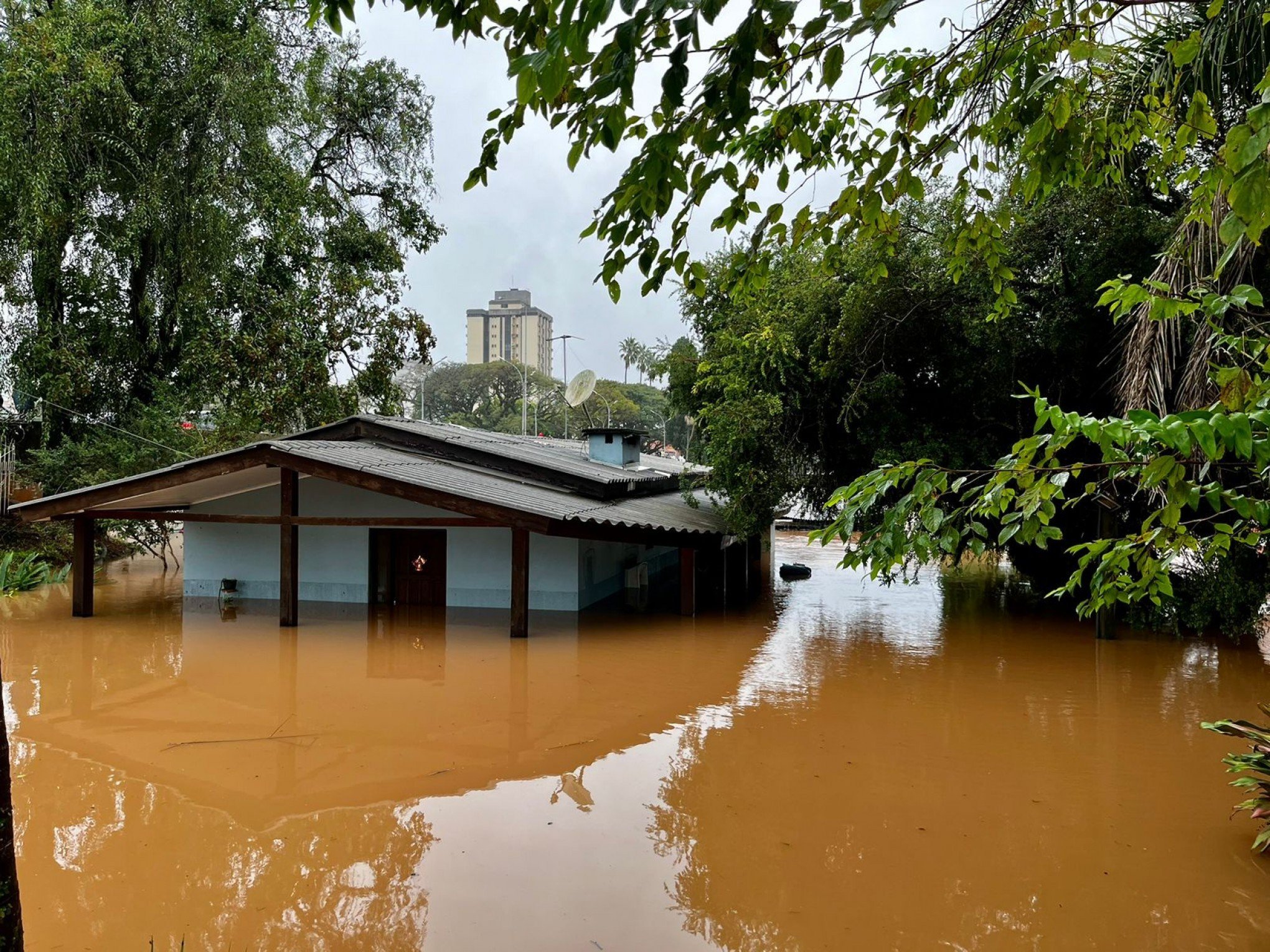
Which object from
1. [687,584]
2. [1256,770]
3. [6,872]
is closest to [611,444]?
[687,584]

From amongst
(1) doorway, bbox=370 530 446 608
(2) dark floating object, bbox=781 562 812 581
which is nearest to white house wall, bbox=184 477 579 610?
(1) doorway, bbox=370 530 446 608

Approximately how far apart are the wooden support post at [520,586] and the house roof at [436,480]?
61 centimetres

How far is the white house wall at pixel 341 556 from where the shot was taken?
14.6 metres

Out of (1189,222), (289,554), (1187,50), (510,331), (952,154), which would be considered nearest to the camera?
(1187,50)

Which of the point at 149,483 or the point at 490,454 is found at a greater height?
the point at 490,454

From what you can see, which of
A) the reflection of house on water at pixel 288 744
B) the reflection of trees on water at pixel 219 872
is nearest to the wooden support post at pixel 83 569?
the reflection of house on water at pixel 288 744

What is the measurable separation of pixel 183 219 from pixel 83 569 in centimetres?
848

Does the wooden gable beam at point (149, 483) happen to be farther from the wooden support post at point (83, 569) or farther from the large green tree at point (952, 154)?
the large green tree at point (952, 154)

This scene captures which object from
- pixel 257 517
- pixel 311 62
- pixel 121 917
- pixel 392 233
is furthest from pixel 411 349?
pixel 121 917

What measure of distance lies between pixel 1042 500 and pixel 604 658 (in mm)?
9055

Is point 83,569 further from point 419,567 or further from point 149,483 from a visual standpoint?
point 419,567

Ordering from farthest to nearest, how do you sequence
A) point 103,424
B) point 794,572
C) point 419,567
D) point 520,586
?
point 794,572 → point 103,424 → point 419,567 → point 520,586

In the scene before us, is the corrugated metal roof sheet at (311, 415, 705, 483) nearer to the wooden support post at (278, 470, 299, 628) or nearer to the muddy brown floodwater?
the wooden support post at (278, 470, 299, 628)

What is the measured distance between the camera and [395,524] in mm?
12398
